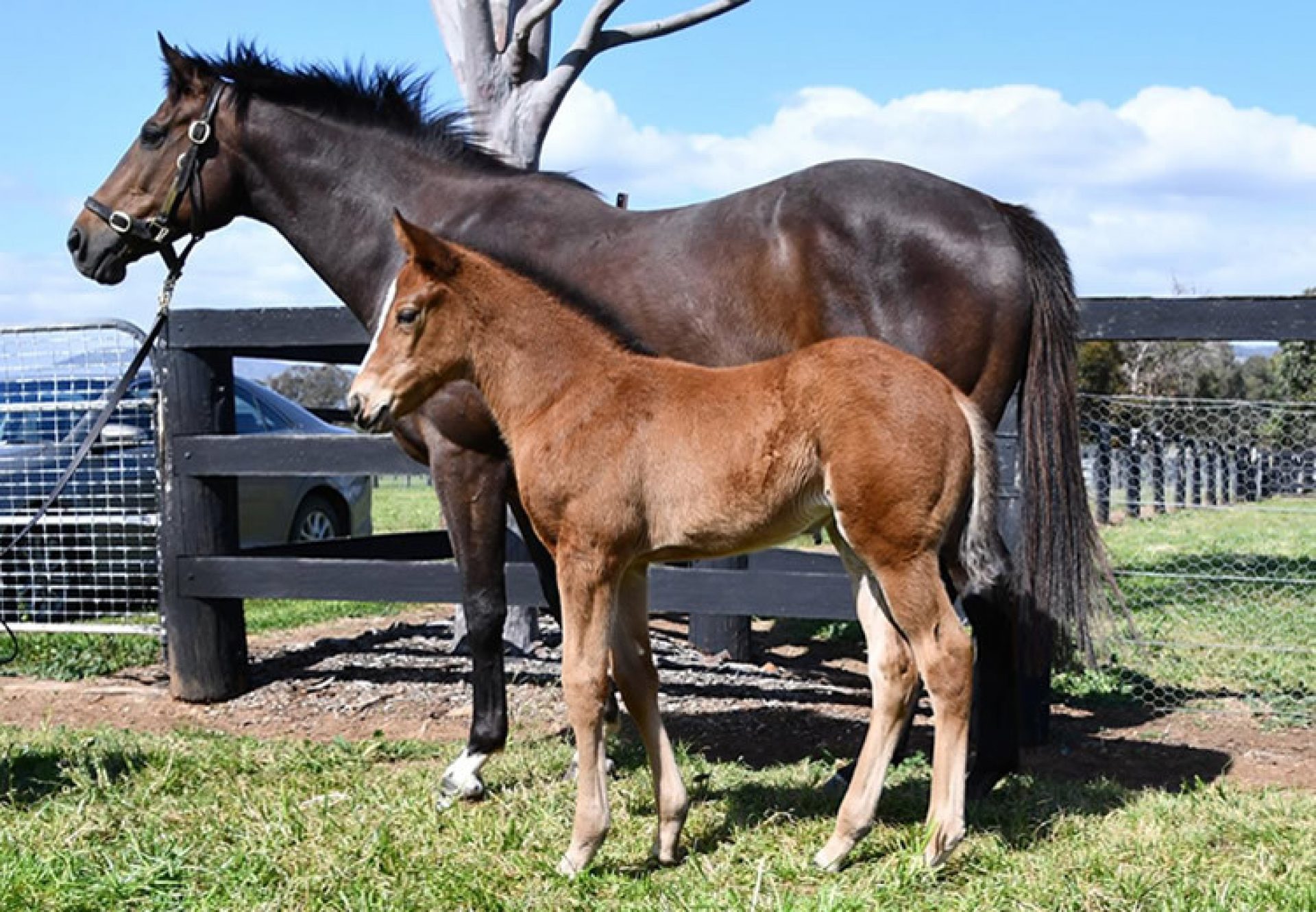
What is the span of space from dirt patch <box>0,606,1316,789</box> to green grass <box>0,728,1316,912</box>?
0.52m

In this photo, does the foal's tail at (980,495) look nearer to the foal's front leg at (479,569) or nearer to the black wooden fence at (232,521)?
the foal's front leg at (479,569)

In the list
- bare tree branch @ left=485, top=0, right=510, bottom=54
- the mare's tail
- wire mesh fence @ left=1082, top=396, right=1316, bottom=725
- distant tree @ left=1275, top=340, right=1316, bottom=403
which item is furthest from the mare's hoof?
distant tree @ left=1275, top=340, right=1316, bottom=403

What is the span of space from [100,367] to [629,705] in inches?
186

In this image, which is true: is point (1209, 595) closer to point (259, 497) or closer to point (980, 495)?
point (980, 495)

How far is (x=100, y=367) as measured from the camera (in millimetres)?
6992

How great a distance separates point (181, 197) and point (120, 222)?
0.88ft

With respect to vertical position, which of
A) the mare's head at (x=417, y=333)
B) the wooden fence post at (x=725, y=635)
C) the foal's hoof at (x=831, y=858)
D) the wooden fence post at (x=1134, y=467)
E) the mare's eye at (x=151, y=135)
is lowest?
the wooden fence post at (x=725, y=635)

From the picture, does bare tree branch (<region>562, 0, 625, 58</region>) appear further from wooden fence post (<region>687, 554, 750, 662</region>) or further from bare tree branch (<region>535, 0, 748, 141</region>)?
wooden fence post (<region>687, 554, 750, 662</region>)

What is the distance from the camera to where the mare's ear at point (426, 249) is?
350 centimetres

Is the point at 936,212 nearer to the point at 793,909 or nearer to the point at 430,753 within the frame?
the point at 793,909

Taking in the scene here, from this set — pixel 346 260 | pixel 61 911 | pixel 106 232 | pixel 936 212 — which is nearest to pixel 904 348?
pixel 936 212

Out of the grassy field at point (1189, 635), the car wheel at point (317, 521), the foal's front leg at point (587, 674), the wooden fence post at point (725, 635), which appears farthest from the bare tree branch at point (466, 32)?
the foal's front leg at point (587, 674)

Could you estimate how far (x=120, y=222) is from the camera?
5.07 m

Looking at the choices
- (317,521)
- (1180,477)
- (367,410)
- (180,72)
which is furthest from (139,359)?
(1180,477)
